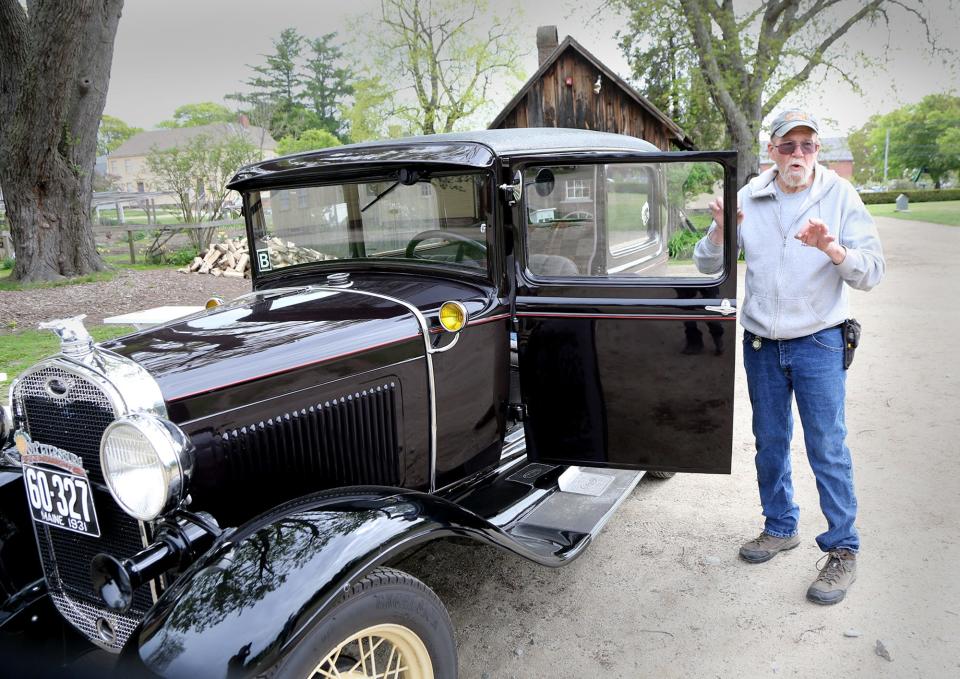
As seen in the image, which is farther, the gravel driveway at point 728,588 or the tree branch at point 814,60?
the tree branch at point 814,60

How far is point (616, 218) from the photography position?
3580 mm

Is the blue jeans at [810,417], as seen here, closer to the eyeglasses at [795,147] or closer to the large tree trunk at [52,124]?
the eyeglasses at [795,147]

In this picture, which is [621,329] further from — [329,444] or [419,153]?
[329,444]

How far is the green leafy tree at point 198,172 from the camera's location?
64.0 ft

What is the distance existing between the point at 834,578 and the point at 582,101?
1543 centimetres

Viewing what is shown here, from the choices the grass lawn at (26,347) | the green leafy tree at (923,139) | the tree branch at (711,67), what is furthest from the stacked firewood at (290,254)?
the green leafy tree at (923,139)

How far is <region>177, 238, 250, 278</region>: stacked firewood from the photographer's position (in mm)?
14750

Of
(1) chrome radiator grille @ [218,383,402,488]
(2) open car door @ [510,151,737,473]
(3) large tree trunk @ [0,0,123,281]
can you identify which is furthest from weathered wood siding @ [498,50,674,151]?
(1) chrome radiator grille @ [218,383,402,488]

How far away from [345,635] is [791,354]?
2.21 m

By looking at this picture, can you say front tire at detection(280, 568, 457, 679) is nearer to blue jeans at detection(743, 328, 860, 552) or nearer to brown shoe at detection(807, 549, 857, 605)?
brown shoe at detection(807, 549, 857, 605)

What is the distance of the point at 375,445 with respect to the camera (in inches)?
108

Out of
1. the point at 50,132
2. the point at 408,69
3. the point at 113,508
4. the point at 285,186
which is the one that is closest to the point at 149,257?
the point at 50,132

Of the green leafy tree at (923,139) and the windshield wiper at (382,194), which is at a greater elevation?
the green leafy tree at (923,139)

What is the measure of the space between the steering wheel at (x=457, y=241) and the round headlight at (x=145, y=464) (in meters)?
1.49
